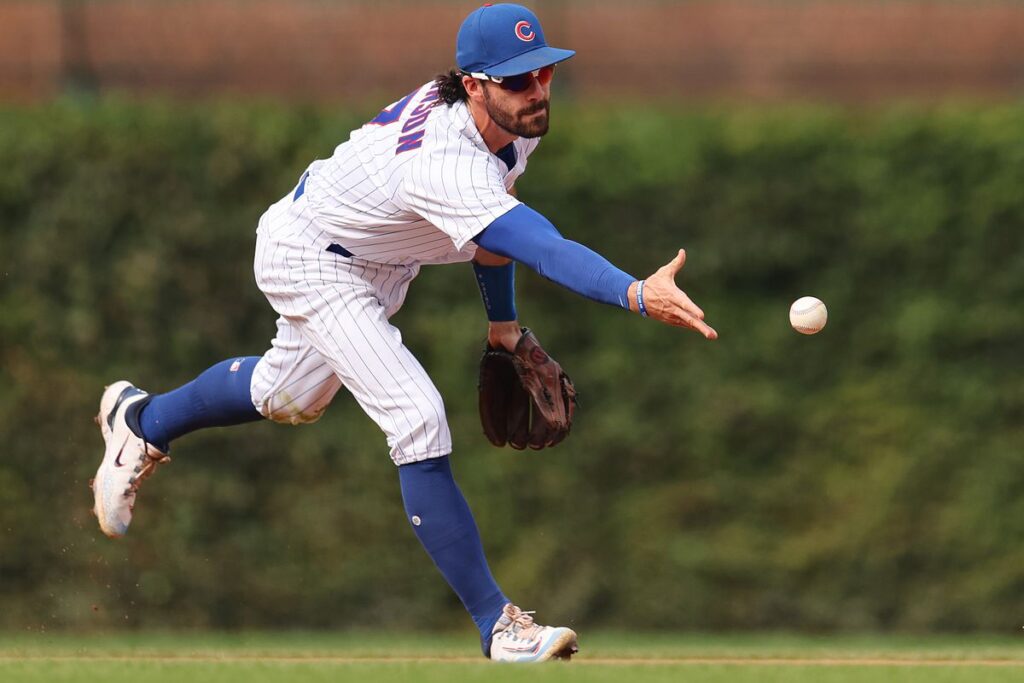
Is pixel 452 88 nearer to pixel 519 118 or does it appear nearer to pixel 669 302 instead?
pixel 519 118

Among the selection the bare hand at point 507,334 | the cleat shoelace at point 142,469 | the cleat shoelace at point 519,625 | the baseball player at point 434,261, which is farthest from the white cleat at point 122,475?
the cleat shoelace at point 519,625

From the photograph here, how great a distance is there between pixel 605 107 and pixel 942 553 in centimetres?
317

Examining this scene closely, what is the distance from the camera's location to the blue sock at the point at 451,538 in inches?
242

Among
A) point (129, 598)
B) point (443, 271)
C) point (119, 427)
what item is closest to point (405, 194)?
point (119, 427)

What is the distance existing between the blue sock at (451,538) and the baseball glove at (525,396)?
78 cm

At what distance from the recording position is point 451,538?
6152mm

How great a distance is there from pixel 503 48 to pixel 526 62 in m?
0.09

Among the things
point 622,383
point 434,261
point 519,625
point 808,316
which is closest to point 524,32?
point 434,261

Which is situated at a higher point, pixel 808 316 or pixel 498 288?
pixel 808 316

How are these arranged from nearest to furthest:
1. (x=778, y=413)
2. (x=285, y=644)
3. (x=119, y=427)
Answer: (x=119, y=427) < (x=285, y=644) < (x=778, y=413)

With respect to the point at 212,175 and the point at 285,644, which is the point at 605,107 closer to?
the point at 212,175

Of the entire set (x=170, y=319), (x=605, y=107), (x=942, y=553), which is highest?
(x=605, y=107)

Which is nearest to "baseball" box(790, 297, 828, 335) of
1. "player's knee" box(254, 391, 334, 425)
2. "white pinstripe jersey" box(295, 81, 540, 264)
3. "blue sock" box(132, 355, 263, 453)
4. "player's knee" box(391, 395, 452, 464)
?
"white pinstripe jersey" box(295, 81, 540, 264)

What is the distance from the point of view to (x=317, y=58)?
43.3ft
